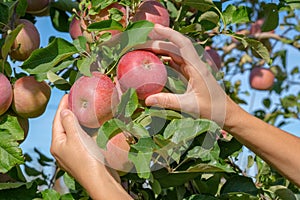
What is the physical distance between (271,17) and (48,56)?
2.28 ft

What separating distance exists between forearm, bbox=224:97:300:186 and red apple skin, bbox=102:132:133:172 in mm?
210

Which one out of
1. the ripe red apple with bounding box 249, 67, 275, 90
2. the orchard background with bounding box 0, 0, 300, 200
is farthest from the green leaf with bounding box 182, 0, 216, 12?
the ripe red apple with bounding box 249, 67, 275, 90

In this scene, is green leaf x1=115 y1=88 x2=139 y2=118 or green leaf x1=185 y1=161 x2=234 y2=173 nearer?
green leaf x1=115 y1=88 x2=139 y2=118

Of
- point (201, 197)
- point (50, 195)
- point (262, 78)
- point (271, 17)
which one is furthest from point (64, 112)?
point (262, 78)

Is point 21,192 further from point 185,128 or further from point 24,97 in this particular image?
point 185,128

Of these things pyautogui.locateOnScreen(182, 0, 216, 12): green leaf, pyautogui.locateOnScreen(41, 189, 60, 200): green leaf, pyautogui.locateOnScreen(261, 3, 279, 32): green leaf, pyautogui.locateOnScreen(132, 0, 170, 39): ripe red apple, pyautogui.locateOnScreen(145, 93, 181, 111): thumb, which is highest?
pyautogui.locateOnScreen(132, 0, 170, 39): ripe red apple

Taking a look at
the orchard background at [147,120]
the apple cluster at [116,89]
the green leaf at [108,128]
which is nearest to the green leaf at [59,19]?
the orchard background at [147,120]

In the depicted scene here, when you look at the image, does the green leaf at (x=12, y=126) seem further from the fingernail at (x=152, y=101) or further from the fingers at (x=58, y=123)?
the fingernail at (x=152, y=101)

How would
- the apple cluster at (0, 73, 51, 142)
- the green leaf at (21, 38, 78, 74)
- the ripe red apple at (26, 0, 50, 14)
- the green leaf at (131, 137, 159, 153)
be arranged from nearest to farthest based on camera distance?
1. the green leaf at (131, 137, 159, 153)
2. the green leaf at (21, 38, 78, 74)
3. the apple cluster at (0, 73, 51, 142)
4. the ripe red apple at (26, 0, 50, 14)

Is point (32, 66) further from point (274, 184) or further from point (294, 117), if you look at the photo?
point (294, 117)

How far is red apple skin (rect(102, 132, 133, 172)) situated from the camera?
99cm

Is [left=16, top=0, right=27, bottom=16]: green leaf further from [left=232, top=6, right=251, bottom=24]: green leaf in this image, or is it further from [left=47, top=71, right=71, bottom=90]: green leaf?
[left=232, top=6, right=251, bottom=24]: green leaf

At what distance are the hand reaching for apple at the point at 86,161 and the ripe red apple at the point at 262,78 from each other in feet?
6.29

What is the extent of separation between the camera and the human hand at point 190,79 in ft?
3.25
